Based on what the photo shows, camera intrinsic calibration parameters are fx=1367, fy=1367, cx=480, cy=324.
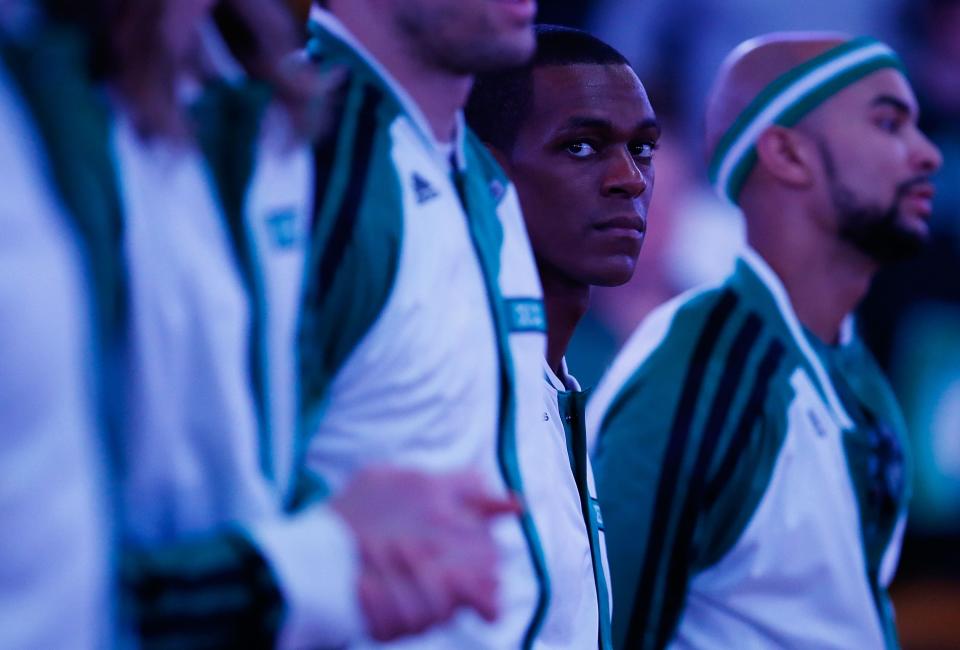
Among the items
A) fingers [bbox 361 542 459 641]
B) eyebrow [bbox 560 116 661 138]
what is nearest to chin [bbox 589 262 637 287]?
eyebrow [bbox 560 116 661 138]

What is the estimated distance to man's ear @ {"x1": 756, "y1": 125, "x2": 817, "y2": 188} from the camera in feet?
8.86

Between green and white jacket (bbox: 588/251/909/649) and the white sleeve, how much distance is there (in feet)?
4.66

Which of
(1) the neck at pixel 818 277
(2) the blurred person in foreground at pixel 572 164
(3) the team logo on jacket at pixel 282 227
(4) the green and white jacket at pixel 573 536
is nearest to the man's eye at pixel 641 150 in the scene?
(2) the blurred person in foreground at pixel 572 164

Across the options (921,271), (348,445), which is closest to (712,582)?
A: (348,445)

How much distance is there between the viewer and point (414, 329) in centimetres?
138

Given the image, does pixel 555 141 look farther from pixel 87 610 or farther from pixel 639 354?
pixel 87 610

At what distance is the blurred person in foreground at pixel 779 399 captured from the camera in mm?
2346

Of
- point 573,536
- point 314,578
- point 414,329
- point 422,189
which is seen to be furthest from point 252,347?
point 573,536

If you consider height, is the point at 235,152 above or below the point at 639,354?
above

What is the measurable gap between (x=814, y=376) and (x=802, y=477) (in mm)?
234

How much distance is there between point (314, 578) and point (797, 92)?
6.62 feet

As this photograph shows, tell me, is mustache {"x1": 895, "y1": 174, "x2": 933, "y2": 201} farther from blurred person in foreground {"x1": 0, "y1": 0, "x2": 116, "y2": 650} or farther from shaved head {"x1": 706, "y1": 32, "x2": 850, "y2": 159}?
blurred person in foreground {"x1": 0, "y1": 0, "x2": 116, "y2": 650}

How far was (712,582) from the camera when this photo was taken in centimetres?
237

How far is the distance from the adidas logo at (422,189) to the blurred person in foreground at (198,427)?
0.43 meters
